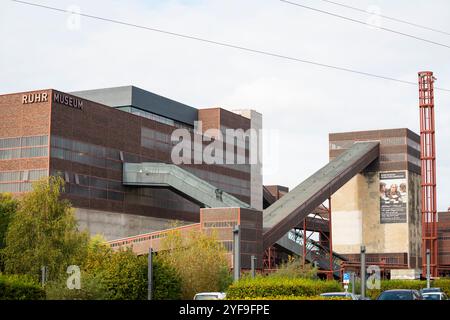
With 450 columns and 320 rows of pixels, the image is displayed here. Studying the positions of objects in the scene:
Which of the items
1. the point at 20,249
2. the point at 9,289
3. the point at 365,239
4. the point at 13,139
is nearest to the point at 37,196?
the point at 20,249

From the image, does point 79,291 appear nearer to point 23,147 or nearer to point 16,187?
point 16,187

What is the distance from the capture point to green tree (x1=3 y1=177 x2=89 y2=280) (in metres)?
66.3

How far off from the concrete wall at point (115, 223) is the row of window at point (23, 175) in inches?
228

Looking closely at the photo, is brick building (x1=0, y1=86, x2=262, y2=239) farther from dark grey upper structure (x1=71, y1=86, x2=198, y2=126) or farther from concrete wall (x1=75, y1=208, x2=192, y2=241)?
dark grey upper structure (x1=71, y1=86, x2=198, y2=126)

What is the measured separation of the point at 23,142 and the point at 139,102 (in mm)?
22413

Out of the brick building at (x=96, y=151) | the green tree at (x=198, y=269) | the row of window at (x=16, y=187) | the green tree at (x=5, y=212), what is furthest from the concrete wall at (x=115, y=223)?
the green tree at (x=198, y=269)

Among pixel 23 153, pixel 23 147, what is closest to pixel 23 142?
pixel 23 147

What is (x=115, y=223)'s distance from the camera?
318ft

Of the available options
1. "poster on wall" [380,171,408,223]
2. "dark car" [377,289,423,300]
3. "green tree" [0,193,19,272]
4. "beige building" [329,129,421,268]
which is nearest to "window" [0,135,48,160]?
"green tree" [0,193,19,272]

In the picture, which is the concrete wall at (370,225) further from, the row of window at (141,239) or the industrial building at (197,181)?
the row of window at (141,239)

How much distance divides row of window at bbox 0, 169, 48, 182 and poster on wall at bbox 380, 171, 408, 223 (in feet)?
208

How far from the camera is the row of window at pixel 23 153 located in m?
90.0
